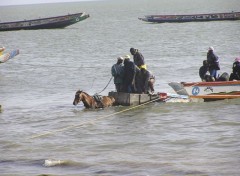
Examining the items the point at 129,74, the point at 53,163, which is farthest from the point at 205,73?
the point at 53,163

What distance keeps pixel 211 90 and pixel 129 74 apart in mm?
2590

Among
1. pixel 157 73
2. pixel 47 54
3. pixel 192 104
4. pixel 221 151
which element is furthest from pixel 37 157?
pixel 47 54

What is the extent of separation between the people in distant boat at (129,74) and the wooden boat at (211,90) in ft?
4.83

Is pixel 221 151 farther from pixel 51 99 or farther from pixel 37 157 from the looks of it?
pixel 51 99

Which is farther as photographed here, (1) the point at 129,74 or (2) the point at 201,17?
(2) the point at 201,17

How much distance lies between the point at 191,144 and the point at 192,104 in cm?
521

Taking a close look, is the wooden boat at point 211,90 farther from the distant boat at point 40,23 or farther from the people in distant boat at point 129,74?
the distant boat at point 40,23

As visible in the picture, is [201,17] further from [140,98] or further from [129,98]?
Answer: [129,98]

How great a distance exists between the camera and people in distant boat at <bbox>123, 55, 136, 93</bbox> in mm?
17828

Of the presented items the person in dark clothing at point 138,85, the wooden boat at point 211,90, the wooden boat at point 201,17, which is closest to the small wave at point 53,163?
the person in dark clothing at point 138,85

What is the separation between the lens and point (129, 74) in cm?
1794

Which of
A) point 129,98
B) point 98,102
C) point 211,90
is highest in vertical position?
point 211,90

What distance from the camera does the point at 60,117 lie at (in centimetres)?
1766

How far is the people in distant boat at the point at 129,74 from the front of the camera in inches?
702
